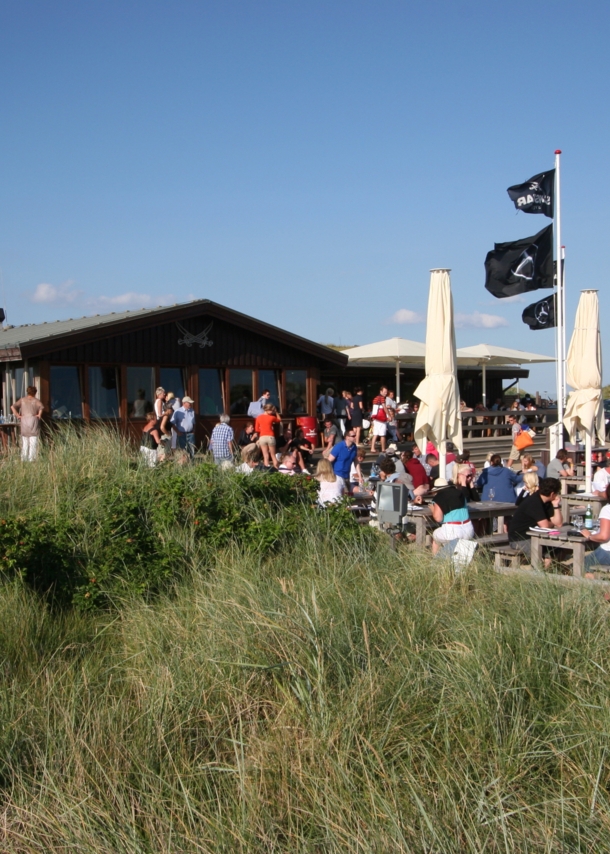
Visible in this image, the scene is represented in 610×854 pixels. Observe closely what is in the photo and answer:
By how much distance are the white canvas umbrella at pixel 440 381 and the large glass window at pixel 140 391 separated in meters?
7.07

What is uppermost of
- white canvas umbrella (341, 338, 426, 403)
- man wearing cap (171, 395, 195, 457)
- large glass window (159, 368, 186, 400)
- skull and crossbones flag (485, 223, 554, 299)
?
skull and crossbones flag (485, 223, 554, 299)

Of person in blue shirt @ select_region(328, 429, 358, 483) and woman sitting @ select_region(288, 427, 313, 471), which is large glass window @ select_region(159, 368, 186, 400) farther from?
person in blue shirt @ select_region(328, 429, 358, 483)

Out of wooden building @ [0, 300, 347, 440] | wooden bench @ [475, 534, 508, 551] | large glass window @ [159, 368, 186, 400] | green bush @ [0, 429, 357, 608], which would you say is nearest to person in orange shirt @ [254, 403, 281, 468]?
wooden building @ [0, 300, 347, 440]

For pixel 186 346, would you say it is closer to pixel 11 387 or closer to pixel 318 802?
pixel 11 387

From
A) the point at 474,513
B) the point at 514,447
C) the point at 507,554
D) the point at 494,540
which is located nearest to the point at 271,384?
the point at 514,447

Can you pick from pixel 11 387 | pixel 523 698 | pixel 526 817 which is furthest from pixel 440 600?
pixel 11 387

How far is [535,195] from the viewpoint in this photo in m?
14.5

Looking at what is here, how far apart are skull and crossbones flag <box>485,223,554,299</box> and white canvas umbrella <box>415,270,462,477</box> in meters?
2.80

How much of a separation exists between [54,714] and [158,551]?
8.42ft

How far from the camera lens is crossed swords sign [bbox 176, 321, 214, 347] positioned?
17.3 metres

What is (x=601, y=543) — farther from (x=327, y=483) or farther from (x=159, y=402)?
(x=159, y=402)

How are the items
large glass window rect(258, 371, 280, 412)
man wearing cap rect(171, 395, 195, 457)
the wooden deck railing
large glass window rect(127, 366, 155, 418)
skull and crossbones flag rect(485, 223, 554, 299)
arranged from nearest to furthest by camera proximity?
1. skull and crossbones flag rect(485, 223, 554, 299)
2. man wearing cap rect(171, 395, 195, 457)
3. large glass window rect(127, 366, 155, 418)
4. large glass window rect(258, 371, 280, 412)
5. the wooden deck railing

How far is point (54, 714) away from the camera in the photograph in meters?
4.71

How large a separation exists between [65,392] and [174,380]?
2.48 m
